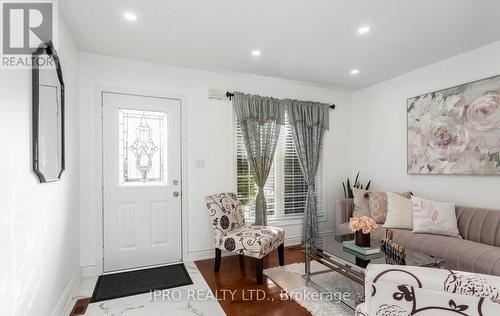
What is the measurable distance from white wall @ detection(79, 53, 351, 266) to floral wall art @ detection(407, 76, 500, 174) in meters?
1.56

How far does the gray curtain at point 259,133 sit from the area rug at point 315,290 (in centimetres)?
82

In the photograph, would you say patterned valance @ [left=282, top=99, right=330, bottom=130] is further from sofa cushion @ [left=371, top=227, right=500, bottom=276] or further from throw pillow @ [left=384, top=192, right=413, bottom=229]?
sofa cushion @ [left=371, top=227, right=500, bottom=276]

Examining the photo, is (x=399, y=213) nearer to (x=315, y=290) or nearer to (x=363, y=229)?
(x=363, y=229)

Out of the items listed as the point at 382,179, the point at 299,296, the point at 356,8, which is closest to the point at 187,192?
the point at 299,296

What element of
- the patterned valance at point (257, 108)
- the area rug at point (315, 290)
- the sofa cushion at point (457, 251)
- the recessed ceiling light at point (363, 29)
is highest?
the recessed ceiling light at point (363, 29)

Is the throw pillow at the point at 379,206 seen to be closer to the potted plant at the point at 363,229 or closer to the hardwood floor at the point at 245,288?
the hardwood floor at the point at 245,288

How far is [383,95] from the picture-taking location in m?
3.91

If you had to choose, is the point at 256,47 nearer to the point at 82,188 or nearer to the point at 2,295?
the point at 82,188

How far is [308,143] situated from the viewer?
3961 millimetres

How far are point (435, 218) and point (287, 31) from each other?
2.53 metres

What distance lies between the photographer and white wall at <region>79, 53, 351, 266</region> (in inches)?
113

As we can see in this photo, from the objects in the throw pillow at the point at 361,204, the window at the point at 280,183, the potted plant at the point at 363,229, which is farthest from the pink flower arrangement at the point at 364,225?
the window at the point at 280,183

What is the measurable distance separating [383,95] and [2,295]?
4.50 meters

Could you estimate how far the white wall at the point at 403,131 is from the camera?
9.14 ft
